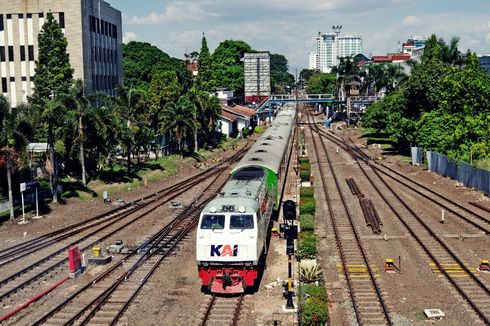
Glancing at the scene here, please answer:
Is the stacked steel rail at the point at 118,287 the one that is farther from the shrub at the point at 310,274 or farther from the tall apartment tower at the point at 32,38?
the tall apartment tower at the point at 32,38

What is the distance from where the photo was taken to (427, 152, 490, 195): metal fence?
131 ft

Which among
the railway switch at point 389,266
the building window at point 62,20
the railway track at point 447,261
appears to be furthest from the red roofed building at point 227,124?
the railway switch at point 389,266

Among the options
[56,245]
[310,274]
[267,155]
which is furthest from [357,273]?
[56,245]

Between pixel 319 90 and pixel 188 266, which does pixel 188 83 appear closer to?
Answer: pixel 319 90

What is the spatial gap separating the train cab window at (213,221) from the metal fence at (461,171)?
25807 millimetres

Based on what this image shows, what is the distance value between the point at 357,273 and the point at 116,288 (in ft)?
32.9

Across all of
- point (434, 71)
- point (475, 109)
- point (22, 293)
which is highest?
point (434, 71)

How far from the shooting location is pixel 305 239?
25.2 m

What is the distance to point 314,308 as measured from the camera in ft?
56.1

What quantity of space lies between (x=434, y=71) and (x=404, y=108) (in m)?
4.97

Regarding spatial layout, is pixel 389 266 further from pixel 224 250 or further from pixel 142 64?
pixel 142 64

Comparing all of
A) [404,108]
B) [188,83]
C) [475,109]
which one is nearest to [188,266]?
[475,109]

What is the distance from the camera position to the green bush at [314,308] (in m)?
16.8

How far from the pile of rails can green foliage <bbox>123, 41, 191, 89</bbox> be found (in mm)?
59998
